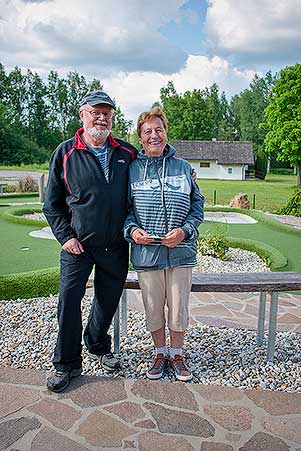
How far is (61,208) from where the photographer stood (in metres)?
2.92

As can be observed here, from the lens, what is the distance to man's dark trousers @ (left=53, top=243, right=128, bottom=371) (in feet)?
9.54

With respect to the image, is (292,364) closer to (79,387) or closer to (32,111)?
(79,387)

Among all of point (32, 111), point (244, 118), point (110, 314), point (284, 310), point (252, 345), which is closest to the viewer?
point (110, 314)

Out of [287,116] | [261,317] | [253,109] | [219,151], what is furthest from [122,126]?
[261,317]

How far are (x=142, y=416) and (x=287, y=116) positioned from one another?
98.8ft

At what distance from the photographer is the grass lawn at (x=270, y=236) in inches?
290

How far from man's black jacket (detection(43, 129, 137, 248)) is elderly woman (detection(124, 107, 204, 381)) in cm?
10

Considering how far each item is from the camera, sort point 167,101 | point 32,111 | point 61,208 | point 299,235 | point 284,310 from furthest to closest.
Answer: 1. point 167,101
2. point 32,111
3. point 299,235
4. point 284,310
5. point 61,208

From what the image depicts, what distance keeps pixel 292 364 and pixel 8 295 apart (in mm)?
3088

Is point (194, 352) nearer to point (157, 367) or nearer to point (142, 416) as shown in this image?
point (157, 367)

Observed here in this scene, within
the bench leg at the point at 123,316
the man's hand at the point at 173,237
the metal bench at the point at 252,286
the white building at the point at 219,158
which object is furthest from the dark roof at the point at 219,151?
the man's hand at the point at 173,237

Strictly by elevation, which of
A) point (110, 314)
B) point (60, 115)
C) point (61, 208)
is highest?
point (60, 115)

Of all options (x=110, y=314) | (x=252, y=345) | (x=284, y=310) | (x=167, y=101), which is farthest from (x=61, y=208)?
(x=167, y=101)

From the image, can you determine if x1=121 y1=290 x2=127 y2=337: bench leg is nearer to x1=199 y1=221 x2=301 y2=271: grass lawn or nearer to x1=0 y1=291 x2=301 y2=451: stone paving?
x1=0 y1=291 x2=301 y2=451: stone paving
